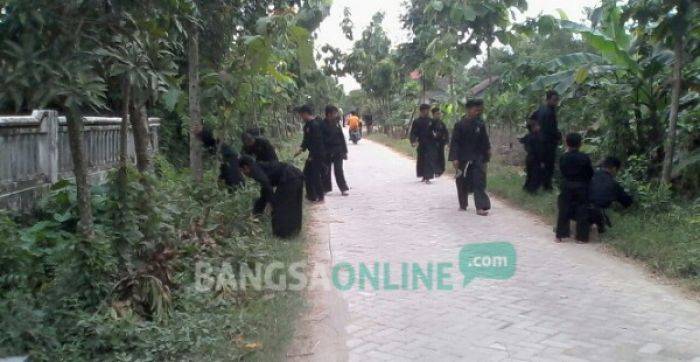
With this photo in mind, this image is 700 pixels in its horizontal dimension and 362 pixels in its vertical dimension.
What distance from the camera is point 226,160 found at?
987 centimetres

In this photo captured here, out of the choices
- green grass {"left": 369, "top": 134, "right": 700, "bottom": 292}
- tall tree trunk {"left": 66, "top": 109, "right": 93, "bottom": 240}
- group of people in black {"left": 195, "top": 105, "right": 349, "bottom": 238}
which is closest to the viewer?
tall tree trunk {"left": 66, "top": 109, "right": 93, "bottom": 240}

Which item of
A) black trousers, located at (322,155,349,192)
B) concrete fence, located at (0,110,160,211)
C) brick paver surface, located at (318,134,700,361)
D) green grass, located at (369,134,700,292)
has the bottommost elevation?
brick paver surface, located at (318,134,700,361)

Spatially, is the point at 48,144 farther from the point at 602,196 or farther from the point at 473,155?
the point at 602,196

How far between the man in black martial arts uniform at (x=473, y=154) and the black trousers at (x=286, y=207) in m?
2.95

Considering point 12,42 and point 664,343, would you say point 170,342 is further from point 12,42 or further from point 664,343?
point 664,343

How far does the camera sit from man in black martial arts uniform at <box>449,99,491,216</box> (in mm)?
10698

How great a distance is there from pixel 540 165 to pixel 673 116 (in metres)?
2.57

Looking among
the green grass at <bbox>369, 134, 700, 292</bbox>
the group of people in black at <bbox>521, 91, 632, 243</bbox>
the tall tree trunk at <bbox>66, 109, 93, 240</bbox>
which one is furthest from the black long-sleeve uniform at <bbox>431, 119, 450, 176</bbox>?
the tall tree trunk at <bbox>66, 109, 93, 240</bbox>

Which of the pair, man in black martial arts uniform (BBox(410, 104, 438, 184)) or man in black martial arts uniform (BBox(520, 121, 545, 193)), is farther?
man in black martial arts uniform (BBox(410, 104, 438, 184))

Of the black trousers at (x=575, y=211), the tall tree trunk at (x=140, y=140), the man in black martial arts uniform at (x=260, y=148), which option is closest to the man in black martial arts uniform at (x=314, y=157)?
the man in black martial arts uniform at (x=260, y=148)

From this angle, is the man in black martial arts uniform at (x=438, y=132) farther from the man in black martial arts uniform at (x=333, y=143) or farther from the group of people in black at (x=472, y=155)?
the group of people in black at (x=472, y=155)

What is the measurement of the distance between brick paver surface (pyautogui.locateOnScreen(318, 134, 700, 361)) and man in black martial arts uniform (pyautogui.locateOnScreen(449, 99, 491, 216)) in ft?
2.31

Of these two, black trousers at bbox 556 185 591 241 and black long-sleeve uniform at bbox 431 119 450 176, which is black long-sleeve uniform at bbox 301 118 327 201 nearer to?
black long-sleeve uniform at bbox 431 119 450 176

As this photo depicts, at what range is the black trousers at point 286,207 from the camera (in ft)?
29.1
